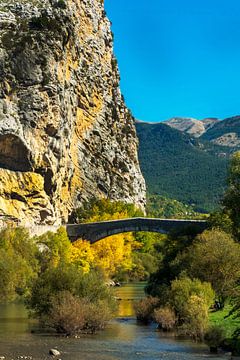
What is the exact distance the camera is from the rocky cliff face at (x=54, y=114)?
89.8m

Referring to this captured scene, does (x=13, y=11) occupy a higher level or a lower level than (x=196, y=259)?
higher

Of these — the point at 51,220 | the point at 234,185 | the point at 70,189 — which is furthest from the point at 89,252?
the point at 234,185

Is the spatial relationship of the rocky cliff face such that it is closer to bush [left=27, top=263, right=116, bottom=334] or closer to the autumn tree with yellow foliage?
the autumn tree with yellow foliage

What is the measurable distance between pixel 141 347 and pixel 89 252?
6048 centimetres

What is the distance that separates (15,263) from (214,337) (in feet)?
101

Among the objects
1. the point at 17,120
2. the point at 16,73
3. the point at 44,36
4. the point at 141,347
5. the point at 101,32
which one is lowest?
the point at 141,347

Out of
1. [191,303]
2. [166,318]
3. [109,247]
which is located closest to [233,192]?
→ [166,318]

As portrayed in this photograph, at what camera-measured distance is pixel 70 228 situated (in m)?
102

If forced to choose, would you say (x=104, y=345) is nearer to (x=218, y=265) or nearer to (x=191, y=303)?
(x=191, y=303)

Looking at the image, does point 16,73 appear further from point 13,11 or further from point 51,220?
point 51,220

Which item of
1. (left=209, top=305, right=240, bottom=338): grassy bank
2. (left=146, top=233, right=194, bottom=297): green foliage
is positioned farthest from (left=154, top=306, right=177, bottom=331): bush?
(left=146, top=233, right=194, bottom=297): green foliage

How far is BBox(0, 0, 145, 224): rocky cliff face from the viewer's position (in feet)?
295

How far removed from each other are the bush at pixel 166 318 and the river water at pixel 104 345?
0.72 metres

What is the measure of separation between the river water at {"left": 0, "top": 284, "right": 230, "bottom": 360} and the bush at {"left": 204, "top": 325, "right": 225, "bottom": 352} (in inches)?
20.7
